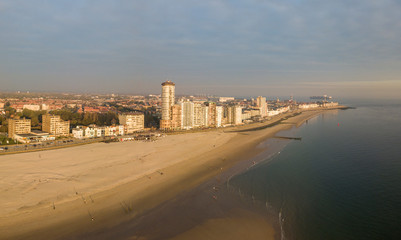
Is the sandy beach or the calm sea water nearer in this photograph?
the sandy beach

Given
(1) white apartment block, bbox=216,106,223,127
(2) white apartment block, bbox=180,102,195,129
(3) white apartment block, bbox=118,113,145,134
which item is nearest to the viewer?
(3) white apartment block, bbox=118,113,145,134

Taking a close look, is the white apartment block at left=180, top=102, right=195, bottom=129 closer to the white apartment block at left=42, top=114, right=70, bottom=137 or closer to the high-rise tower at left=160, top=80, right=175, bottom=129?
the high-rise tower at left=160, top=80, right=175, bottom=129

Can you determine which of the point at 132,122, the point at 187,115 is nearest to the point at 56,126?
the point at 132,122

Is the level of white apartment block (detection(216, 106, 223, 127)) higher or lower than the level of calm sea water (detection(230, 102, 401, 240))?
higher

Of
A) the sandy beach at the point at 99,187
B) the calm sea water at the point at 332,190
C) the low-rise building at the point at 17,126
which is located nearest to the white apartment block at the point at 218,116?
the sandy beach at the point at 99,187

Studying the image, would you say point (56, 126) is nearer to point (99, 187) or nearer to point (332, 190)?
point (99, 187)

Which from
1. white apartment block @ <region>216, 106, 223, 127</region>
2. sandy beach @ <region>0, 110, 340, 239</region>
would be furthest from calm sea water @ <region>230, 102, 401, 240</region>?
white apartment block @ <region>216, 106, 223, 127</region>

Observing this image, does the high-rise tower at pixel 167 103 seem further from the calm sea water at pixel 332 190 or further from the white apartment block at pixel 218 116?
the calm sea water at pixel 332 190

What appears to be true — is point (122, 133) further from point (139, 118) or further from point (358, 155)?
point (358, 155)
